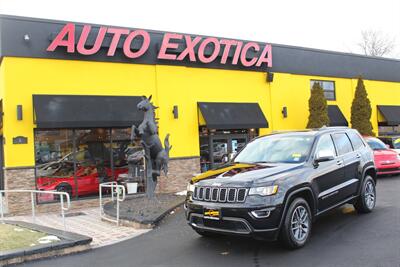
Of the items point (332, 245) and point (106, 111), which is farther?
point (106, 111)

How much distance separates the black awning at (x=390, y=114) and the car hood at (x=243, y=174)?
1861cm

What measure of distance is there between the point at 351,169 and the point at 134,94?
9550mm

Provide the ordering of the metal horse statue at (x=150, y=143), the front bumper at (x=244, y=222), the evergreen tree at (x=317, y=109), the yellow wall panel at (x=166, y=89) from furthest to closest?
the evergreen tree at (x=317, y=109), the yellow wall panel at (x=166, y=89), the metal horse statue at (x=150, y=143), the front bumper at (x=244, y=222)

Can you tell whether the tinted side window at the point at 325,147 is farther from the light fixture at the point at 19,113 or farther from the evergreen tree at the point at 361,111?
the evergreen tree at the point at 361,111

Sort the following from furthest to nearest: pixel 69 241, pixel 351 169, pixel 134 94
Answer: pixel 134 94 → pixel 351 169 → pixel 69 241

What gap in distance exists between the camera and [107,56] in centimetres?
1502

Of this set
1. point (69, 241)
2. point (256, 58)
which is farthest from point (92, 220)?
point (256, 58)

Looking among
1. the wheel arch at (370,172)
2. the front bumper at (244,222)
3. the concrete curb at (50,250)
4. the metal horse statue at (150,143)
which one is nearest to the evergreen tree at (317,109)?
the metal horse statue at (150,143)

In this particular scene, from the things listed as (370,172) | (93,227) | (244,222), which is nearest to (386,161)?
(370,172)

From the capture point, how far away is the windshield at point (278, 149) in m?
7.06

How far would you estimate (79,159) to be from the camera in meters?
14.3

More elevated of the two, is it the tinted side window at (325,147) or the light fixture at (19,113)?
the light fixture at (19,113)

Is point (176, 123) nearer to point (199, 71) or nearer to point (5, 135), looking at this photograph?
point (199, 71)

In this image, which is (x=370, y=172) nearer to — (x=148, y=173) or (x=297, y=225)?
(x=297, y=225)
